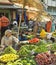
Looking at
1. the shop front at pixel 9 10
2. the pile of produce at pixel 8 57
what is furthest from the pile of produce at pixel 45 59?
the shop front at pixel 9 10

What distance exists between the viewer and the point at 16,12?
779 inches

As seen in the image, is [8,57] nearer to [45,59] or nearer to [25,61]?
[25,61]

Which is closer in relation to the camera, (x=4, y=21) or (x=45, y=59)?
(x=45, y=59)

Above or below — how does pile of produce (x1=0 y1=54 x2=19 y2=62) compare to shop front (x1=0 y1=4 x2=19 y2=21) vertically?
above

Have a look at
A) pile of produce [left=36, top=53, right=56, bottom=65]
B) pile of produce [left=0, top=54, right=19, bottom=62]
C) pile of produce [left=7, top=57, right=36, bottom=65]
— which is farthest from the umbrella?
pile of produce [left=7, top=57, right=36, bottom=65]

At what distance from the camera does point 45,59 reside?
774cm

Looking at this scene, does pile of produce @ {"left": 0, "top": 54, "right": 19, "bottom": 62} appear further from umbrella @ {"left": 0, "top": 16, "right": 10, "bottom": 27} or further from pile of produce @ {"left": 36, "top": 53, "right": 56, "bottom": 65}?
umbrella @ {"left": 0, "top": 16, "right": 10, "bottom": 27}

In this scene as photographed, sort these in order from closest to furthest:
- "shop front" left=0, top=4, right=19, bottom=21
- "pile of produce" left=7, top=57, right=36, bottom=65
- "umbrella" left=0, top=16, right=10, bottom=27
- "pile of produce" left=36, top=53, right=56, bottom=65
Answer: "pile of produce" left=7, top=57, right=36, bottom=65, "pile of produce" left=36, top=53, right=56, bottom=65, "umbrella" left=0, top=16, right=10, bottom=27, "shop front" left=0, top=4, right=19, bottom=21

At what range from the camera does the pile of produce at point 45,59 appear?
7.63 metres

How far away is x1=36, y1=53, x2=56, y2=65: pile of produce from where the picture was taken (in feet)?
25.0

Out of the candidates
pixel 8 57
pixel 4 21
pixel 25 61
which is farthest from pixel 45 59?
pixel 4 21

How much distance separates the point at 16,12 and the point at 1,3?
226 cm

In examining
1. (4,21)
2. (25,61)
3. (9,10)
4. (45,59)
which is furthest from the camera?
(9,10)

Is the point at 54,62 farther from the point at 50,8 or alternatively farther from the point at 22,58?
the point at 50,8
